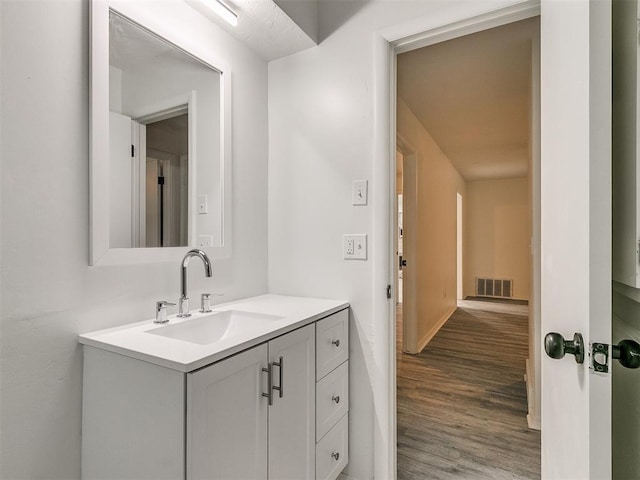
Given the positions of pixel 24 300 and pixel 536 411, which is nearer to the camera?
pixel 24 300

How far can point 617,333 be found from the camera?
86 centimetres

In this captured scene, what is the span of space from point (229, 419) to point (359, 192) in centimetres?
109

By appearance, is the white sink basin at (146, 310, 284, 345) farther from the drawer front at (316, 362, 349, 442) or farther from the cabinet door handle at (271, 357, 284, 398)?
the drawer front at (316, 362, 349, 442)

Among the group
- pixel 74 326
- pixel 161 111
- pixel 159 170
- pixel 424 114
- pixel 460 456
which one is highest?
pixel 424 114

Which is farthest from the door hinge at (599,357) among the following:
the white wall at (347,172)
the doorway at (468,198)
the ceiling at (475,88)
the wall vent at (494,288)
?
the wall vent at (494,288)

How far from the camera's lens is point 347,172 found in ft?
5.72

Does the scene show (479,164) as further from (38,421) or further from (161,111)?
(38,421)

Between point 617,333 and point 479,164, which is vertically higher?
point 479,164

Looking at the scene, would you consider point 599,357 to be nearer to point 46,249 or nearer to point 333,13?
point 46,249

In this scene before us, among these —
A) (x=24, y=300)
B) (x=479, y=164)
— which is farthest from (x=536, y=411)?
(x=479, y=164)

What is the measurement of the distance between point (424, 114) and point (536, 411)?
268 centimetres

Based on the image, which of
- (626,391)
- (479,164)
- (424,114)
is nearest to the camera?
(626,391)

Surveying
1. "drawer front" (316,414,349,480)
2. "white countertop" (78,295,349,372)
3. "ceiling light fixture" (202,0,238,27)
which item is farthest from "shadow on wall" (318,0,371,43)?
"drawer front" (316,414,349,480)

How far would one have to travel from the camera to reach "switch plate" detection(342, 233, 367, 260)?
66.8 inches
